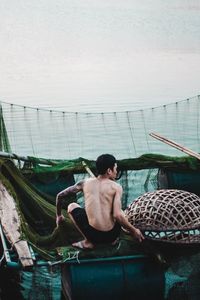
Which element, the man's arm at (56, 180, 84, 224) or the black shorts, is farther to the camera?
the man's arm at (56, 180, 84, 224)

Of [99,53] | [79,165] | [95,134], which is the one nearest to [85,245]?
[79,165]

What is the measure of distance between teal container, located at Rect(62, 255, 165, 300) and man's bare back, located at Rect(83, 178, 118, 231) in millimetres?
374

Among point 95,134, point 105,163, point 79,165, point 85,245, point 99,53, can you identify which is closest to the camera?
point 105,163

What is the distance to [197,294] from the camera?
247 inches

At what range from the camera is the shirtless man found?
564 cm

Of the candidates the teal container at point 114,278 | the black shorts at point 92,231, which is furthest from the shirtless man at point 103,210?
the teal container at point 114,278

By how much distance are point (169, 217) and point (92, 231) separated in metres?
0.78

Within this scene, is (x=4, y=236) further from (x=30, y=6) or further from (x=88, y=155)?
(x=30, y=6)

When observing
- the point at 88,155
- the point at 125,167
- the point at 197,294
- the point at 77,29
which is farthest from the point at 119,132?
the point at 77,29

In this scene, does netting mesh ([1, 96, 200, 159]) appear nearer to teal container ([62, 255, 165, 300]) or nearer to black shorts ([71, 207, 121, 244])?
black shorts ([71, 207, 121, 244])

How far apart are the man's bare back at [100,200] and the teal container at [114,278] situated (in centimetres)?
37

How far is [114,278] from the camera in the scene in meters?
5.72

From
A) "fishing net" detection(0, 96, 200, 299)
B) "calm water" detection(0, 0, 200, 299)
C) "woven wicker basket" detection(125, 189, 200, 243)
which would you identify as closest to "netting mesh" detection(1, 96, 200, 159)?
"fishing net" detection(0, 96, 200, 299)

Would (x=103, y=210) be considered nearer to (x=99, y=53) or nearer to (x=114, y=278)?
(x=114, y=278)
